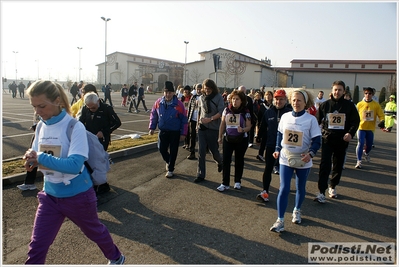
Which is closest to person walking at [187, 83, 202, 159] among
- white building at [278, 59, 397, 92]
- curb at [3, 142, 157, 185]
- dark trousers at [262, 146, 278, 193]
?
curb at [3, 142, 157, 185]

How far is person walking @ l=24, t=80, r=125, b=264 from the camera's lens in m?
2.63

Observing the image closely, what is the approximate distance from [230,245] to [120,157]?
5.23 meters

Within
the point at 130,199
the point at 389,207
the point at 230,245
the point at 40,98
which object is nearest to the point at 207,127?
the point at 130,199

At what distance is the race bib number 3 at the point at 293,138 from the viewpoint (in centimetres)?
428

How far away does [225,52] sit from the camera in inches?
2415

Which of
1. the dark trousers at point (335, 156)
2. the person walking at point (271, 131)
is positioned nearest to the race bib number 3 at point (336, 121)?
the dark trousers at point (335, 156)

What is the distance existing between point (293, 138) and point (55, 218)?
317 cm

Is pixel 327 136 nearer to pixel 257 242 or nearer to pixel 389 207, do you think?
pixel 389 207

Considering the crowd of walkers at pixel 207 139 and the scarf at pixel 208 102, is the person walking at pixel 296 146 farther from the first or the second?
Answer: the scarf at pixel 208 102

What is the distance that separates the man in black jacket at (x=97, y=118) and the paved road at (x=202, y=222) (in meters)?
1.15

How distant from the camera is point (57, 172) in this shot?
2740mm

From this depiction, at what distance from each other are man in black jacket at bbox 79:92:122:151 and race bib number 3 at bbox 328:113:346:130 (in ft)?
13.6

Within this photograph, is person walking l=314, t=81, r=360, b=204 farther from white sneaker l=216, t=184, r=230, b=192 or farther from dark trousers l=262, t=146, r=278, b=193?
white sneaker l=216, t=184, r=230, b=192

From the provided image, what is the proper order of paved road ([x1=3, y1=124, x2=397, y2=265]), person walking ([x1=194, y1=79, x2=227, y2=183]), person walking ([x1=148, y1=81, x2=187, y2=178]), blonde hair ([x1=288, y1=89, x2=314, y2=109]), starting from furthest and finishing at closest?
1. person walking ([x1=148, y1=81, x2=187, y2=178])
2. person walking ([x1=194, y1=79, x2=227, y2=183])
3. blonde hair ([x1=288, y1=89, x2=314, y2=109])
4. paved road ([x1=3, y1=124, x2=397, y2=265])
